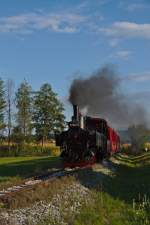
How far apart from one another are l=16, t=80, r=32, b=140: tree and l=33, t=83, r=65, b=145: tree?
2897mm

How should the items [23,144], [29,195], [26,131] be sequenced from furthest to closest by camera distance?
[26,131]
[23,144]
[29,195]

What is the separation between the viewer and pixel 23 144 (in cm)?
8081

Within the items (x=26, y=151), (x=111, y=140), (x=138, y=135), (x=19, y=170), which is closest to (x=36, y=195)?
(x=19, y=170)

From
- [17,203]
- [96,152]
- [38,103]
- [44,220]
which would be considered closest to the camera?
[44,220]

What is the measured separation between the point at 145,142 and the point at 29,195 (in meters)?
79.8

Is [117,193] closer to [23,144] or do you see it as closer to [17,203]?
[17,203]

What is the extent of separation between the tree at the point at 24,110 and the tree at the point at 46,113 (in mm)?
2897

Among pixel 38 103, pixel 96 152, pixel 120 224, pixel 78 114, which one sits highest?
pixel 38 103

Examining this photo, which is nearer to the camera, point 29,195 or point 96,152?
point 29,195

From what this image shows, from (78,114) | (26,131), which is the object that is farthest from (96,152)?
(26,131)

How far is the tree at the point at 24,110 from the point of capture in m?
88.8

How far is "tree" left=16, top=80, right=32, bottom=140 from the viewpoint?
88812 millimetres

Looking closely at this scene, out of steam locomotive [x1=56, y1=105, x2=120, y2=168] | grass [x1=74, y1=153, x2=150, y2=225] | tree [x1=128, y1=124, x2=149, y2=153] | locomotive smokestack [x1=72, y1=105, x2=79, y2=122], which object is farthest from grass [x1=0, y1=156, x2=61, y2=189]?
tree [x1=128, y1=124, x2=149, y2=153]

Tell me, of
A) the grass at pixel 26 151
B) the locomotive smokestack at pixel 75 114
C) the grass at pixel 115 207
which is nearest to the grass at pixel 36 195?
the grass at pixel 115 207
